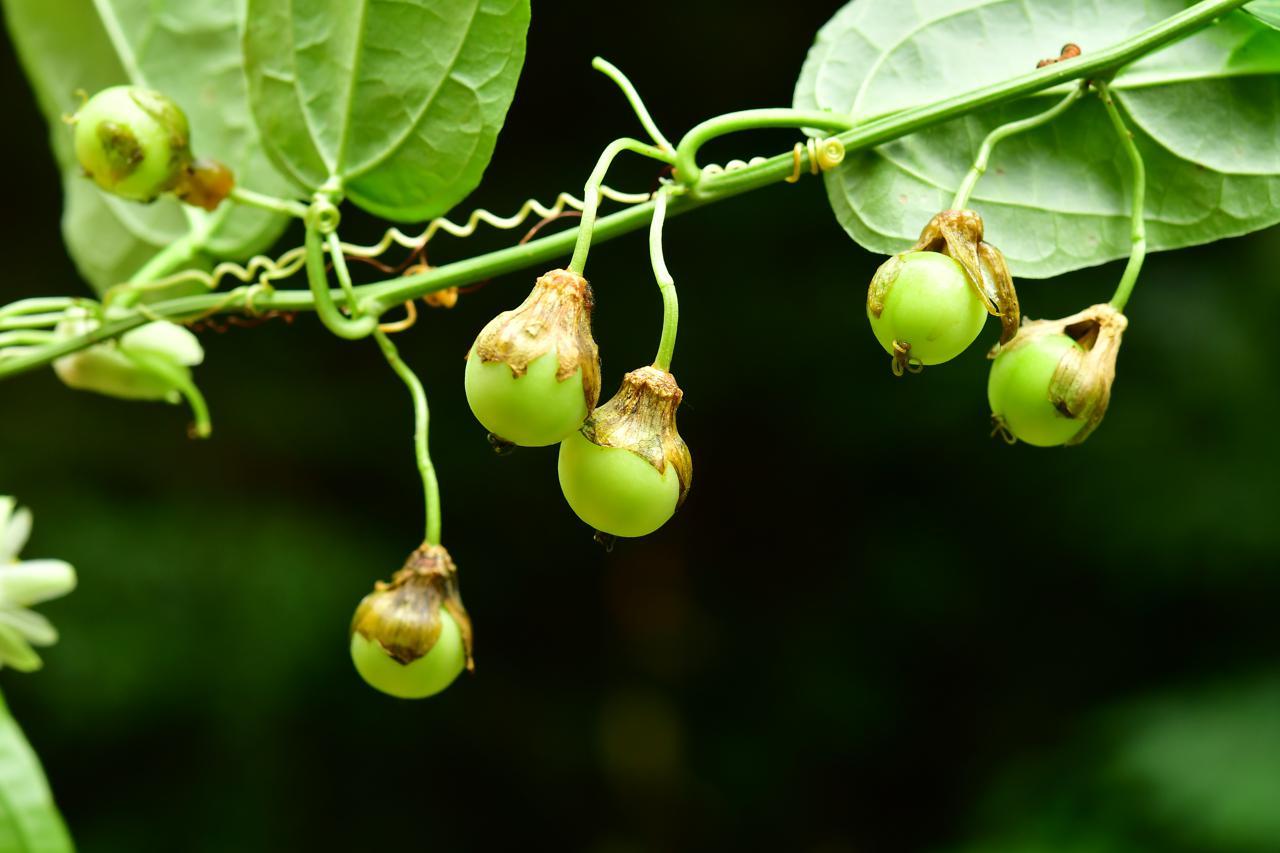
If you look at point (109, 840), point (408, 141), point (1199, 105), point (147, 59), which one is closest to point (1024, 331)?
point (1199, 105)

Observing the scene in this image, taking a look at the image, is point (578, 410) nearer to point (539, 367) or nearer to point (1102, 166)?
point (539, 367)

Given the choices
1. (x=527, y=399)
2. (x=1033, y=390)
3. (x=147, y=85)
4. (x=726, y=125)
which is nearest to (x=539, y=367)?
(x=527, y=399)

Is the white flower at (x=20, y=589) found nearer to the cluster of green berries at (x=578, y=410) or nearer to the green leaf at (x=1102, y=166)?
the cluster of green berries at (x=578, y=410)

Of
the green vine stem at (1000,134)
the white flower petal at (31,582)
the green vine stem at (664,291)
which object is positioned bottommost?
the white flower petal at (31,582)

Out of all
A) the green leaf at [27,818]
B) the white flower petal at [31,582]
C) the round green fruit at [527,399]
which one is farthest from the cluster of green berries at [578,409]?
the green leaf at [27,818]

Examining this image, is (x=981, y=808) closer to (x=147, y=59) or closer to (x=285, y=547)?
(x=285, y=547)

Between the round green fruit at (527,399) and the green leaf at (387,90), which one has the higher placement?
the green leaf at (387,90)
